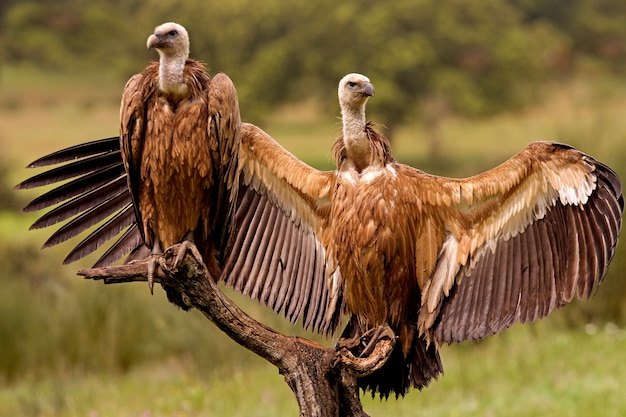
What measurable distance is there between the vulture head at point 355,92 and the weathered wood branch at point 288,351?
1211 millimetres

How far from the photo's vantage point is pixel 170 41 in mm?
5008

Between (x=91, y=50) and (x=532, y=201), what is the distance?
53628 millimetres

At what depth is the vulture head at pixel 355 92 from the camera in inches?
208

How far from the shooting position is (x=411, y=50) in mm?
38906

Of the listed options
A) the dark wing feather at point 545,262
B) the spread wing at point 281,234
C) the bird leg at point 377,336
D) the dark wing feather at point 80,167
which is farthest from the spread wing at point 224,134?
the dark wing feather at point 545,262

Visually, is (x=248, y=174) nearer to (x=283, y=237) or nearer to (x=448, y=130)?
(x=283, y=237)

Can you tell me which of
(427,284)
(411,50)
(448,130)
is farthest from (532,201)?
(448,130)

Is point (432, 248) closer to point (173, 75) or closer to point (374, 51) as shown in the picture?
point (173, 75)

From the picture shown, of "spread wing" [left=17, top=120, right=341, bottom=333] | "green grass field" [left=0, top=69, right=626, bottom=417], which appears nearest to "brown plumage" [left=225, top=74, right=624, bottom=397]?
"spread wing" [left=17, top=120, right=341, bottom=333]

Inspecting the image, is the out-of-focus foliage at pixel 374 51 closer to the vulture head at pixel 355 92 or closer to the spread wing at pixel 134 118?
the vulture head at pixel 355 92

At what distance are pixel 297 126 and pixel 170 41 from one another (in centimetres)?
4423

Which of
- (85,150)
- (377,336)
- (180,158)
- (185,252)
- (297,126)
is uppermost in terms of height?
(297,126)

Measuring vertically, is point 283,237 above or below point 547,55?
below

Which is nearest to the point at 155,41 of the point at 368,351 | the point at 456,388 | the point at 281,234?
the point at 281,234
